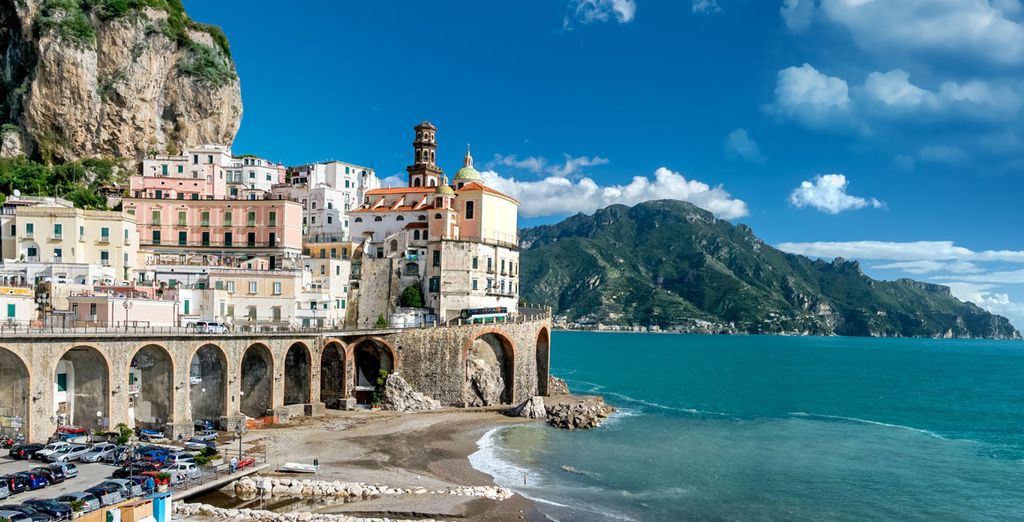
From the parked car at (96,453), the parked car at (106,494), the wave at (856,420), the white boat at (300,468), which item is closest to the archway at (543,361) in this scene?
the wave at (856,420)

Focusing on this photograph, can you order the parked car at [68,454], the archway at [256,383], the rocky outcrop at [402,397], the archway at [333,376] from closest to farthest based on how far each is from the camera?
1. the parked car at [68,454]
2. the archway at [256,383]
3. the archway at [333,376]
4. the rocky outcrop at [402,397]

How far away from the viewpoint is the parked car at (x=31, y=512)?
108 feet

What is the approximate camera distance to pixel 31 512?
1305 inches

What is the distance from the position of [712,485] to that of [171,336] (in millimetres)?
40543

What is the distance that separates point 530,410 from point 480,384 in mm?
6304

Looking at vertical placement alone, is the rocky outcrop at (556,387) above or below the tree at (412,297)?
below

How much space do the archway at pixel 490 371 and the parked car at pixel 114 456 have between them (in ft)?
121

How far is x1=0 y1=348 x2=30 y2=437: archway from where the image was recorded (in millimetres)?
46281

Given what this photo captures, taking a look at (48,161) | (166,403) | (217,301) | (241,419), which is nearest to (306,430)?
(241,419)

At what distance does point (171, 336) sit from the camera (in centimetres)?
5472

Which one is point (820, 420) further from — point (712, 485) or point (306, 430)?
point (306, 430)

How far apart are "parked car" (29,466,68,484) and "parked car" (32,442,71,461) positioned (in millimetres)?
3236

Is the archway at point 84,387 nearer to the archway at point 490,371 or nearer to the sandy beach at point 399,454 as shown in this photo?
the sandy beach at point 399,454

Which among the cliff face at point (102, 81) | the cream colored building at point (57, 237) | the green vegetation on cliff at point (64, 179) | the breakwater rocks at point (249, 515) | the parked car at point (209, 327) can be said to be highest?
the cliff face at point (102, 81)
